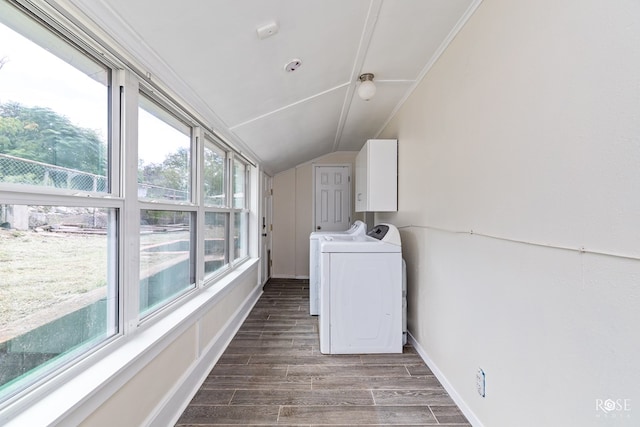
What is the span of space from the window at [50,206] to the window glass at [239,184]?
203 centimetres

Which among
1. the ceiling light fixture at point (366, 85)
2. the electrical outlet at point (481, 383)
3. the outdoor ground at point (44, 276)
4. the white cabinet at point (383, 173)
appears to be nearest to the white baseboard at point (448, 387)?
the electrical outlet at point (481, 383)

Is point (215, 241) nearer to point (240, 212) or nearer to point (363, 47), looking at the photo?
point (240, 212)

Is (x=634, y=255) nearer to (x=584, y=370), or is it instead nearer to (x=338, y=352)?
(x=584, y=370)

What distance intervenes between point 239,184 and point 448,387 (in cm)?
290

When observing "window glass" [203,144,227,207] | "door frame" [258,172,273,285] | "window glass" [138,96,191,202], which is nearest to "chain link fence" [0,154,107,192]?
"window glass" [138,96,191,202]

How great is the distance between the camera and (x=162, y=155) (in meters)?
1.76

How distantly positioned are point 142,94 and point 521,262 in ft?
6.53

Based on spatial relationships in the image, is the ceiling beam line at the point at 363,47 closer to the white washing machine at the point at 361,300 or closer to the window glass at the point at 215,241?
the white washing machine at the point at 361,300

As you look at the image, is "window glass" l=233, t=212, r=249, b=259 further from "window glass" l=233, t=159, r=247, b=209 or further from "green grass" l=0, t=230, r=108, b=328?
"green grass" l=0, t=230, r=108, b=328

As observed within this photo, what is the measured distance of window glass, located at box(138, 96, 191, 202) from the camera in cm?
155

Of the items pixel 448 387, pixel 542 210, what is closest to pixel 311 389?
pixel 448 387

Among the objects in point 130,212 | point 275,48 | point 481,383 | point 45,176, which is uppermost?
point 275,48

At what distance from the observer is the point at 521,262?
3.98ft

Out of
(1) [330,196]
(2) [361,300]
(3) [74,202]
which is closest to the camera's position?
(3) [74,202]
